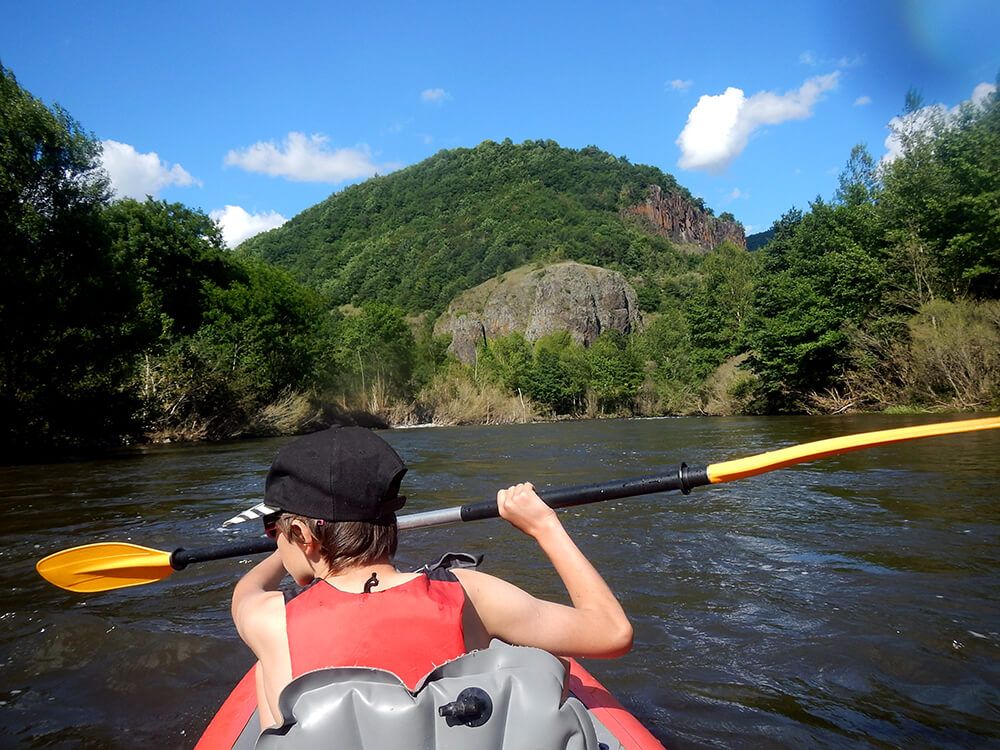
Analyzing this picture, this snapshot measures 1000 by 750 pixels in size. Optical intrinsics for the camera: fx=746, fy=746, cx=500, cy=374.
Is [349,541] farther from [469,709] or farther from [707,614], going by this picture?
[707,614]

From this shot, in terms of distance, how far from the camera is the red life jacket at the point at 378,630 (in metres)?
1.34

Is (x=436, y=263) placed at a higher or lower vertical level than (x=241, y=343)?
higher

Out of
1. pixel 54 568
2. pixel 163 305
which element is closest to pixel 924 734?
pixel 54 568

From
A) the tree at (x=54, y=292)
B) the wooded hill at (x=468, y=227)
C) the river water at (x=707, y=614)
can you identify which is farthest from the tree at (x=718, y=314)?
the wooded hill at (x=468, y=227)

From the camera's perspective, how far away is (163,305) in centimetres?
2919

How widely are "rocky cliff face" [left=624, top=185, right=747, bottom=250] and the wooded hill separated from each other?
173cm

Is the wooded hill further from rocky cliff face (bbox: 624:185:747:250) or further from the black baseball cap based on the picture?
the black baseball cap

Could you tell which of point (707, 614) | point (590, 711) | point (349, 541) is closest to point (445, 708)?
point (349, 541)

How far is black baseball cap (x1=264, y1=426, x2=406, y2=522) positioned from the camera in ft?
4.81

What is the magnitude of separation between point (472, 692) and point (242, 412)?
2281 centimetres

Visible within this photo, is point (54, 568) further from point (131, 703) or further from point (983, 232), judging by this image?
point (983, 232)

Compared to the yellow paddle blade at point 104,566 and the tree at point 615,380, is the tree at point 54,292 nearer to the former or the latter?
the yellow paddle blade at point 104,566

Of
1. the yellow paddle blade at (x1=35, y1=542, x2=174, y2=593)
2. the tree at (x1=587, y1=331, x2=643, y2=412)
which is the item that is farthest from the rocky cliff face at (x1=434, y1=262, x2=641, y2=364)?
the yellow paddle blade at (x1=35, y1=542, x2=174, y2=593)

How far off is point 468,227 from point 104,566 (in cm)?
8923
